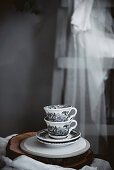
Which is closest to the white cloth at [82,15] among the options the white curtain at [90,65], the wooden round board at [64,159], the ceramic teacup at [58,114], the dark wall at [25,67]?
the white curtain at [90,65]

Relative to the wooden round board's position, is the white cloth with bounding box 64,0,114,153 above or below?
above

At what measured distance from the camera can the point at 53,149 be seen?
93 centimetres

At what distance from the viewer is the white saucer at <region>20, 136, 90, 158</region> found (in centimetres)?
87

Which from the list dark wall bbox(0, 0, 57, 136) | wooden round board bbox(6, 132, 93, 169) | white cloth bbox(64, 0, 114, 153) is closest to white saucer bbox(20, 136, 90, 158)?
wooden round board bbox(6, 132, 93, 169)

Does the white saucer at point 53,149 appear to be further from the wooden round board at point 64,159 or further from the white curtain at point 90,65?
the white curtain at point 90,65

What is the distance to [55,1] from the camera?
6.59 ft

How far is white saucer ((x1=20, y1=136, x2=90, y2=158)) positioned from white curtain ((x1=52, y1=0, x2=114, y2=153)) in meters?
0.82

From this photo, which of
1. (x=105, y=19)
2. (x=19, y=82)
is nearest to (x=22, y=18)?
(x=19, y=82)

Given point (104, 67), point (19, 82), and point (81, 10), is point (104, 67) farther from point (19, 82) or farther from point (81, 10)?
point (19, 82)

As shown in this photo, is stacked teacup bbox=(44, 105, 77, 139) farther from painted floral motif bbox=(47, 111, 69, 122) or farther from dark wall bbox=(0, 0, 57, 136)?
dark wall bbox=(0, 0, 57, 136)

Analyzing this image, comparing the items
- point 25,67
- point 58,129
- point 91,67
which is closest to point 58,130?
point 58,129

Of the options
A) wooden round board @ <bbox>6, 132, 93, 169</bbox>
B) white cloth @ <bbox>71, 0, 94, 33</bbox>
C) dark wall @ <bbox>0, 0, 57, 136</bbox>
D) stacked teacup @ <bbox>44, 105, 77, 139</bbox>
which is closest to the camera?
wooden round board @ <bbox>6, 132, 93, 169</bbox>

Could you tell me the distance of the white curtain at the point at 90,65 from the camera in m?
1.75

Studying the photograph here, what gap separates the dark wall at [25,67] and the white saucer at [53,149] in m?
1.09
